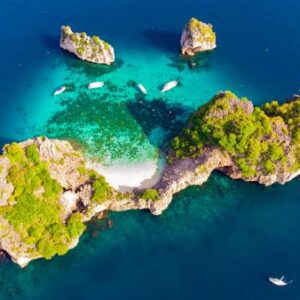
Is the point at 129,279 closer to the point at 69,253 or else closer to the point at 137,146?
the point at 69,253

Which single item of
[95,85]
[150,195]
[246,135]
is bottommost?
[150,195]

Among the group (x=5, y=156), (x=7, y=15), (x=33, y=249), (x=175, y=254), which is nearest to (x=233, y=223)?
(x=175, y=254)

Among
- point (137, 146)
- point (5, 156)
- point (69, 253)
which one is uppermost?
point (5, 156)

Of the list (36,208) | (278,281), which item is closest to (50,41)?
(36,208)

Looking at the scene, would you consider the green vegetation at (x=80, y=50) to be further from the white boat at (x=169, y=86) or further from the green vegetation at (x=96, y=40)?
the white boat at (x=169, y=86)

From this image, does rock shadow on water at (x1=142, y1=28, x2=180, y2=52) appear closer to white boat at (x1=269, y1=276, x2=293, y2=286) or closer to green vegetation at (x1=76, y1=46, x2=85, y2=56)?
green vegetation at (x1=76, y1=46, x2=85, y2=56)

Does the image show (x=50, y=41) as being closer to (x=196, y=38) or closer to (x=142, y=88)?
Answer: (x=142, y=88)

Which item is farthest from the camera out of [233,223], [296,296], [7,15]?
[7,15]
